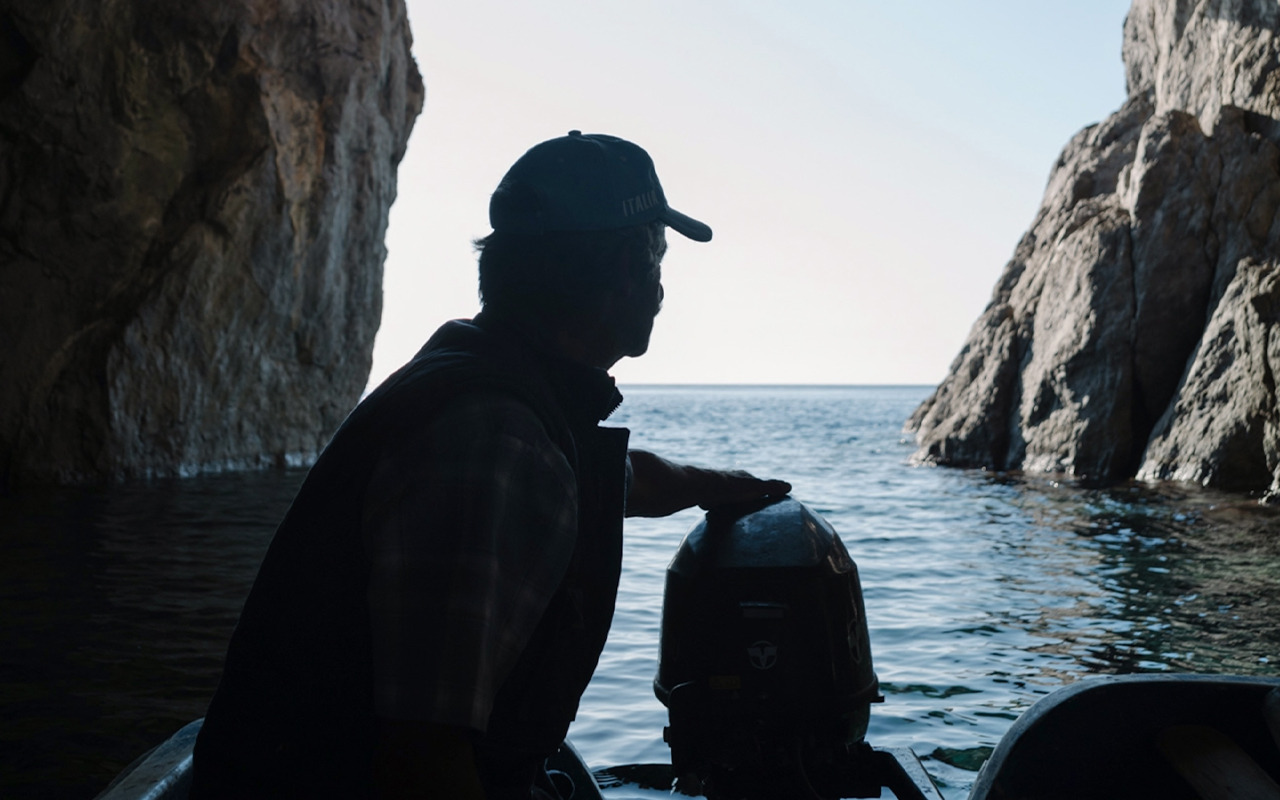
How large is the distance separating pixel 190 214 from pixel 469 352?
15.3m

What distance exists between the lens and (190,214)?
15.1m

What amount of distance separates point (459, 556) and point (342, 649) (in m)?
0.28

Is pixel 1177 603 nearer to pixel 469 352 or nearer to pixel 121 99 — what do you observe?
pixel 469 352

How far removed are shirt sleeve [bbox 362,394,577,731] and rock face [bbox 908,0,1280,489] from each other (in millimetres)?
14097

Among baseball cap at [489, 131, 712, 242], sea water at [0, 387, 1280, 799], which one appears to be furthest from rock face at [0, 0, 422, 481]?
baseball cap at [489, 131, 712, 242]

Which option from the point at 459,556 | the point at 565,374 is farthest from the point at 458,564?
the point at 565,374

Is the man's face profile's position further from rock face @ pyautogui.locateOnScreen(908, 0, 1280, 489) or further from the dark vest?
rock face @ pyautogui.locateOnScreen(908, 0, 1280, 489)

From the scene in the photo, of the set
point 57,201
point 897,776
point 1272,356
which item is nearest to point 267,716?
point 897,776

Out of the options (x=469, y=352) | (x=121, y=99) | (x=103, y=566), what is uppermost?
(x=121, y=99)

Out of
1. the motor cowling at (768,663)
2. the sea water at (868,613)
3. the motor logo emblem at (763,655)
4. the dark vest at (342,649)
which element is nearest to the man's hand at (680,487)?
the motor cowling at (768,663)

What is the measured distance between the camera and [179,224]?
49.1ft

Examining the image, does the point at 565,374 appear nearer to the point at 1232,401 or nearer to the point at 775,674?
the point at 775,674

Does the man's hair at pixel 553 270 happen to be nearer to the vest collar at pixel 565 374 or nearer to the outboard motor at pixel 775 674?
the vest collar at pixel 565 374

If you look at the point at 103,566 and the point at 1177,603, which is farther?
the point at 103,566
